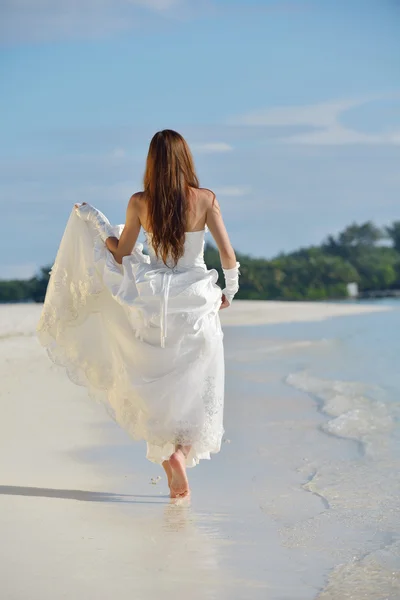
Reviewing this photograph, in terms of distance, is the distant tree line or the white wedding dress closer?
the white wedding dress

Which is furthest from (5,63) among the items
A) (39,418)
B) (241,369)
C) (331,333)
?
(39,418)

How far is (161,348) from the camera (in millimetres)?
3986

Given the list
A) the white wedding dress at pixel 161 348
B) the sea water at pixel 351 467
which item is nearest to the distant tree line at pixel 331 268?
the sea water at pixel 351 467

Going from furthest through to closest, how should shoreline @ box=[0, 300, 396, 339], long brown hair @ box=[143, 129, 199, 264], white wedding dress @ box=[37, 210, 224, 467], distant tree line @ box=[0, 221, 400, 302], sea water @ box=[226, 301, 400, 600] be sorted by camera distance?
distant tree line @ box=[0, 221, 400, 302] < shoreline @ box=[0, 300, 396, 339] < white wedding dress @ box=[37, 210, 224, 467] < long brown hair @ box=[143, 129, 199, 264] < sea water @ box=[226, 301, 400, 600]

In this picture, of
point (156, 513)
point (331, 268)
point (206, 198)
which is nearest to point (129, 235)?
point (206, 198)

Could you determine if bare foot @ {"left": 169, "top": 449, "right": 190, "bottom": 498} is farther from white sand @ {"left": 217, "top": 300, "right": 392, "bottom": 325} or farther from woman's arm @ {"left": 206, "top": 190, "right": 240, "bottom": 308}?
white sand @ {"left": 217, "top": 300, "right": 392, "bottom": 325}

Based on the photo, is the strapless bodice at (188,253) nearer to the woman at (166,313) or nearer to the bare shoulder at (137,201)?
the woman at (166,313)

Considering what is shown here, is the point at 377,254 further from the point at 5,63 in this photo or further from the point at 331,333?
the point at 331,333

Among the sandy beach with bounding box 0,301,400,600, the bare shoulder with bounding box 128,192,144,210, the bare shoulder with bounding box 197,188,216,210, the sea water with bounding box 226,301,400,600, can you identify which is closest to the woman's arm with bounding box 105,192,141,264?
the bare shoulder with bounding box 128,192,144,210

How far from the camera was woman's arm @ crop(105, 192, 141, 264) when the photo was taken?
13.1 feet

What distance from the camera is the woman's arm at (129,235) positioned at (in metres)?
3.98

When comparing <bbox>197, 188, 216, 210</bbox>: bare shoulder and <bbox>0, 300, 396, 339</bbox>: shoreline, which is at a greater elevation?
<bbox>197, 188, 216, 210</bbox>: bare shoulder

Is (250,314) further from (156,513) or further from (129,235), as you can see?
(156,513)

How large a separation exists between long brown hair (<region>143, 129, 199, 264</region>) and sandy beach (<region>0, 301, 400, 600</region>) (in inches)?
42.8
